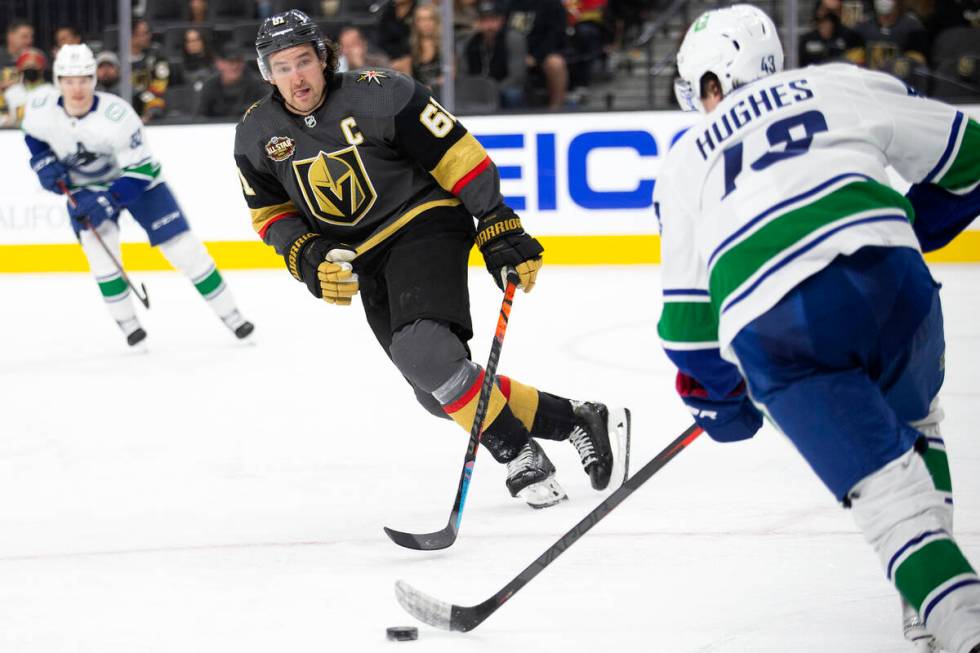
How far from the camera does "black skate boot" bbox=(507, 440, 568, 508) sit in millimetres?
2930

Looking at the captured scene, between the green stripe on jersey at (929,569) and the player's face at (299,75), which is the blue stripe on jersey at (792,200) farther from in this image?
the player's face at (299,75)

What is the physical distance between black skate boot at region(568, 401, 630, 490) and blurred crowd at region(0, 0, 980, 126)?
420cm

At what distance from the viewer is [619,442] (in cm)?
310

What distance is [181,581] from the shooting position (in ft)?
8.42

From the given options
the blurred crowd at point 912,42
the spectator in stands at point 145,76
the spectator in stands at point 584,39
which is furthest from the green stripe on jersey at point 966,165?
the spectator in stands at point 145,76

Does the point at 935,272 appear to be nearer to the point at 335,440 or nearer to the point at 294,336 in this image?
the point at 294,336

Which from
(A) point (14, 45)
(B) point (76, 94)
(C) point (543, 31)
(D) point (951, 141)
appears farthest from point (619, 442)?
(A) point (14, 45)

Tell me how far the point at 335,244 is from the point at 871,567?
1.29m

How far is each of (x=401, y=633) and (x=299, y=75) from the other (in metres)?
1.24

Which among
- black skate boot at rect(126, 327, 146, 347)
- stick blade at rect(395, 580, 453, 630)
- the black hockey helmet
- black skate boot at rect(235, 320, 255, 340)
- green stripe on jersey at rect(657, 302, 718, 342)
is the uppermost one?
the black hockey helmet

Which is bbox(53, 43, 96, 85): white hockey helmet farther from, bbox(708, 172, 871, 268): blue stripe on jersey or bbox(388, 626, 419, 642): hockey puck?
bbox(708, 172, 871, 268): blue stripe on jersey

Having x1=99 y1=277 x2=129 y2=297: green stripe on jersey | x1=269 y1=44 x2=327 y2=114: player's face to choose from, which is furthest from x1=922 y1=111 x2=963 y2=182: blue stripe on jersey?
x1=99 y1=277 x2=129 y2=297: green stripe on jersey

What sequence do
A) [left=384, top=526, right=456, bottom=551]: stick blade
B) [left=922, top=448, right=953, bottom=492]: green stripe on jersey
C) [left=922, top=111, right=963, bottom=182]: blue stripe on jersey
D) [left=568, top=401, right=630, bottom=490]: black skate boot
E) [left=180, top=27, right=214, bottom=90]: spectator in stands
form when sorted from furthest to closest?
1. [left=180, top=27, right=214, bottom=90]: spectator in stands
2. [left=568, top=401, right=630, bottom=490]: black skate boot
3. [left=384, top=526, right=456, bottom=551]: stick blade
4. [left=922, top=448, right=953, bottom=492]: green stripe on jersey
5. [left=922, top=111, right=963, bottom=182]: blue stripe on jersey

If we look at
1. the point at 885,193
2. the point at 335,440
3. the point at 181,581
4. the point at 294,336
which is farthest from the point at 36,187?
the point at 885,193
